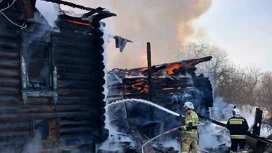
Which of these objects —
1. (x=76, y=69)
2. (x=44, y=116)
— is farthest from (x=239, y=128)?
(x=44, y=116)

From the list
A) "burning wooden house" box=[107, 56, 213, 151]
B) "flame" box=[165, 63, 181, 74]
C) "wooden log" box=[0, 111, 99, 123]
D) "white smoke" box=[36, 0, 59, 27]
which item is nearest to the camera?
"wooden log" box=[0, 111, 99, 123]

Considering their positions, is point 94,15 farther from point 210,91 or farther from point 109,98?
point 210,91

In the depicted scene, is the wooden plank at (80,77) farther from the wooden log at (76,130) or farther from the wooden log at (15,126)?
the wooden log at (15,126)

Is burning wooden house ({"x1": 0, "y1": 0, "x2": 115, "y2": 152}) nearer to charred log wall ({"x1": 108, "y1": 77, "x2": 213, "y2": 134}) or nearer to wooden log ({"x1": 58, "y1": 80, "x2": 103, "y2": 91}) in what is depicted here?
wooden log ({"x1": 58, "y1": 80, "x2": 103, "y2": 91})

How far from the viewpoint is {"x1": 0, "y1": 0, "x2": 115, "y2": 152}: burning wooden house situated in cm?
966

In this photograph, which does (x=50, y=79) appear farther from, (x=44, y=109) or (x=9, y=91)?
(x=9, y=91)

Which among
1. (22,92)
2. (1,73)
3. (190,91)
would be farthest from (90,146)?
(190,91)

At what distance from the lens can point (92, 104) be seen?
12055 millimetres

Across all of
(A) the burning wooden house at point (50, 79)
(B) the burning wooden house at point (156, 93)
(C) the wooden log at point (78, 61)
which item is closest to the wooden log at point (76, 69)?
(A) the burning wooden house at point (50, 79)

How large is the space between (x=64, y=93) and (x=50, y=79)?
0.67 meters

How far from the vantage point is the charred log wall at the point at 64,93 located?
9.62 metres

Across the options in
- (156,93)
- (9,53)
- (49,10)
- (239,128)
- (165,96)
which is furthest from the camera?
(165,96)

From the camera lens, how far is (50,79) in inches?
424

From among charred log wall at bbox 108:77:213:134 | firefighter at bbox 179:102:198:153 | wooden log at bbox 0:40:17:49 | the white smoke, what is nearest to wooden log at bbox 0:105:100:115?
wooden log at bbox 0:40:17:49
